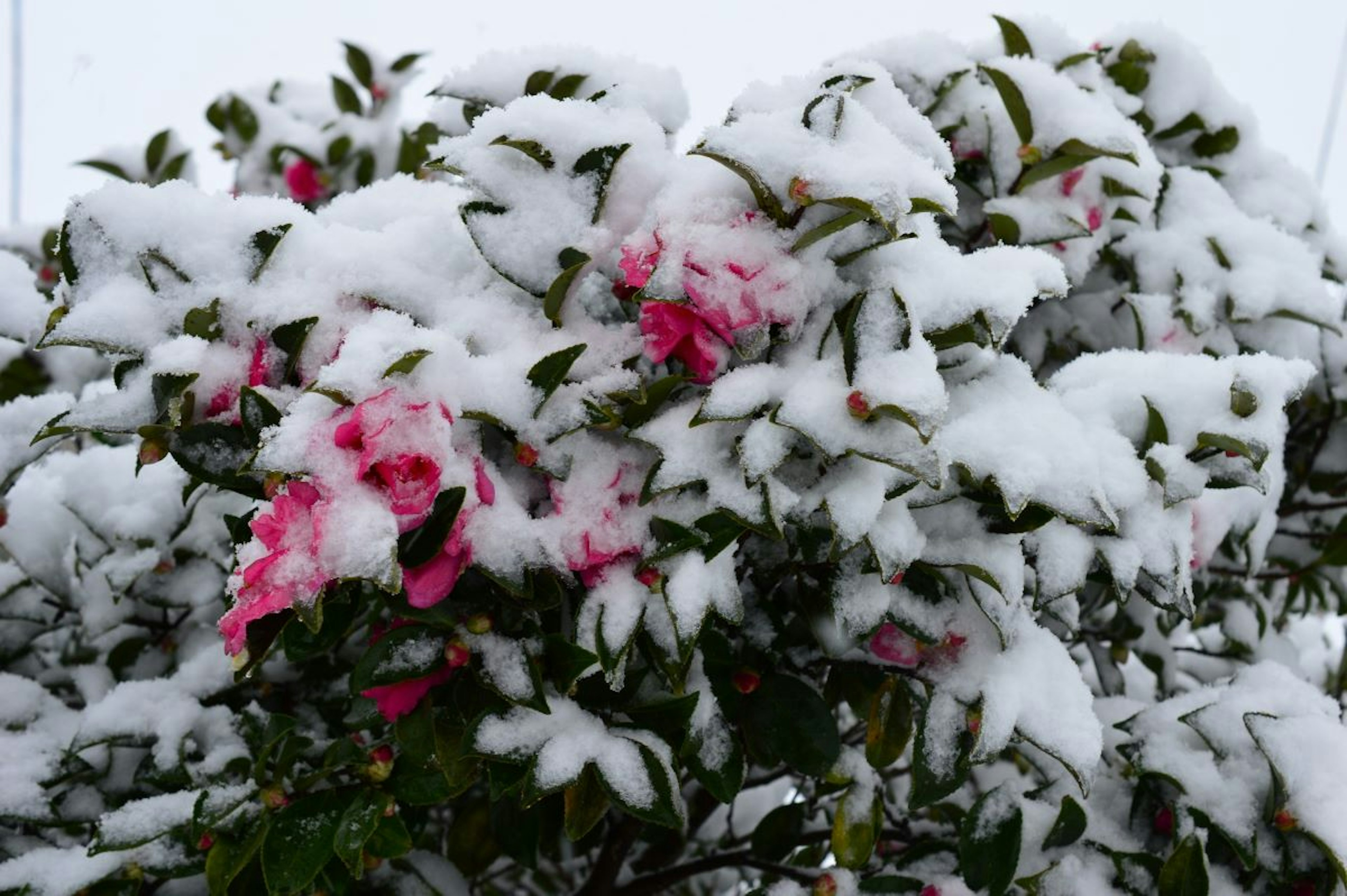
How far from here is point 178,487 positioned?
1100 millimetres

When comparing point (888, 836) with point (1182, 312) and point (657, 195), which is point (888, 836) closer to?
point (1182, 312)

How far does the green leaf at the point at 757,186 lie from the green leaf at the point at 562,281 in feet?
0.37

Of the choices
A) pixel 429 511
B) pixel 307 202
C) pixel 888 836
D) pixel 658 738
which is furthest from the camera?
pixel 307 202

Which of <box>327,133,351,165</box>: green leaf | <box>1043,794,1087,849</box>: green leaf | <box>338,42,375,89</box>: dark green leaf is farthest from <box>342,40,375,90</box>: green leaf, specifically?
<box>1043,794,1087,849</box>: green leaf

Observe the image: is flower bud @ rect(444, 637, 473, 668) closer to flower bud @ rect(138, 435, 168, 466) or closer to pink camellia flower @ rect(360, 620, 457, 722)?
pink camellia flower @ rect(360, 620, 457, 722)

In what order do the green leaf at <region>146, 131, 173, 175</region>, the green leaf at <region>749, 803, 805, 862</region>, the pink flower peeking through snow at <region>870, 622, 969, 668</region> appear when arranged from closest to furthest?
the pink flower peeking through snow at <region>870, 622, 969, 668</region>
the green leaf at <region>749, 803, 805, 862</region>
the green leaf at <region>146, 131, 173, 175</region>

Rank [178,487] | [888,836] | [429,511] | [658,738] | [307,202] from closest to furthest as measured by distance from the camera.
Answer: [429,511], [658,738], [178,487], [888,836], [307,202]

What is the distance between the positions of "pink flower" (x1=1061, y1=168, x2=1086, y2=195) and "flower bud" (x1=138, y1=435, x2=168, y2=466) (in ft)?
2.78

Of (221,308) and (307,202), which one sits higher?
(221,308)

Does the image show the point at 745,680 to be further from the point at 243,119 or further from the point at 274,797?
the point at 243,119

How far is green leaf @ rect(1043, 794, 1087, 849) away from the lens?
94 cm

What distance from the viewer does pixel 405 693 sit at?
0.79m

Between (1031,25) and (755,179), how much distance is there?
27.7 inches

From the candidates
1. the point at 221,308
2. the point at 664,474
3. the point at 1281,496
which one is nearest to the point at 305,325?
the point at 221,308
